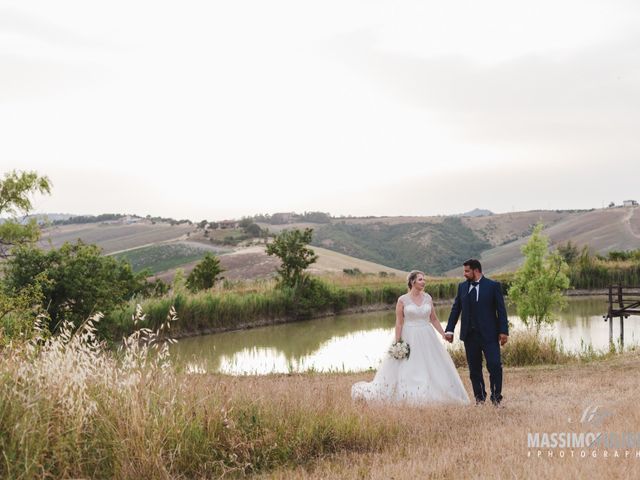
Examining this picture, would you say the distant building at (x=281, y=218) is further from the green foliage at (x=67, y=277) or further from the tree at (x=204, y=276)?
the green foliage at (x=67, y=277)

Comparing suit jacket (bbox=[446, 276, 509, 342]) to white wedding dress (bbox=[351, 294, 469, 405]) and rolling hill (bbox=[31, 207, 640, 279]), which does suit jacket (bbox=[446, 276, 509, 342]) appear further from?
rolling hill (bbox=[31, 207, 640, 279])

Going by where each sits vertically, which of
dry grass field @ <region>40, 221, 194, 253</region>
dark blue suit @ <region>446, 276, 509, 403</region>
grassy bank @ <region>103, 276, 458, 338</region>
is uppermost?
dry grass field @ <region>40, 221, 194, 253</region>

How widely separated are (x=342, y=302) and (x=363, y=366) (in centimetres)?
1672

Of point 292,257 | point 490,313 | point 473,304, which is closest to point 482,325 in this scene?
point 490,313

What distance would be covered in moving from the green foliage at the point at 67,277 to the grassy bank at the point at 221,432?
12.7m

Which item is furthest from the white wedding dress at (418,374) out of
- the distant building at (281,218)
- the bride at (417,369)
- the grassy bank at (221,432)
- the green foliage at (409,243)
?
the distant building at (281,218)

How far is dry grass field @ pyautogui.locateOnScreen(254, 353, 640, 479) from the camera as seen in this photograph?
186 inches

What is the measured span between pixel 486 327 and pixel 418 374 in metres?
1.40

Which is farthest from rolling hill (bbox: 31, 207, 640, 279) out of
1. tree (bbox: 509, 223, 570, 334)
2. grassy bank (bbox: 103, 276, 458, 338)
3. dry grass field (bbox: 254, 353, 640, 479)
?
dry grass field (bbox: 254, 353, 640, 479)

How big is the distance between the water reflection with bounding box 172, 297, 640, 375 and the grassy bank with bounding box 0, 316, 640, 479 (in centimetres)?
906

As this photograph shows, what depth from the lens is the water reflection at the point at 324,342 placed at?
715 inches

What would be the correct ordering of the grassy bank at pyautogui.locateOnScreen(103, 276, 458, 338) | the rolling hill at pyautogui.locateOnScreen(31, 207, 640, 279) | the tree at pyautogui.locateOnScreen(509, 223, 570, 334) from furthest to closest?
the rolling hill at pyautogui.locateOnScreen(31, 207, 640, 279), the grassy bank at pyautogui.locateOnScreen(103, 276, 458, 338), the tree at pyautogui.locateOnScreen(509, 223, 570, 334)

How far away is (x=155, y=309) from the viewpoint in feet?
81.6

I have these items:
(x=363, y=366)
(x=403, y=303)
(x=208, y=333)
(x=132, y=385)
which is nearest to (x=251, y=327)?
(x=208, y=333)
